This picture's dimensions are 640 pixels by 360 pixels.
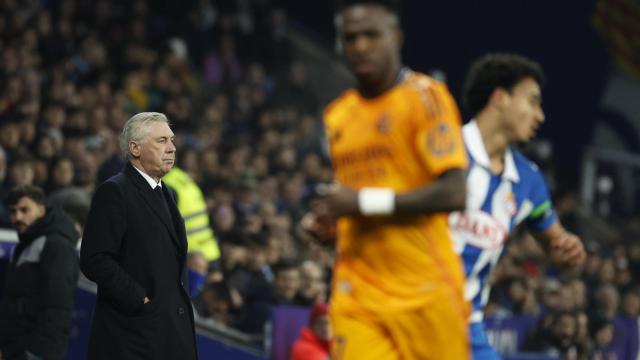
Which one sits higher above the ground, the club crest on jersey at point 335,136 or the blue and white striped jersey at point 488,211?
the club crest on jersey at point 335,136

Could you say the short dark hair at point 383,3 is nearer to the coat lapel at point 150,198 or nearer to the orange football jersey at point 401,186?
the orange football jersey at point 401,186

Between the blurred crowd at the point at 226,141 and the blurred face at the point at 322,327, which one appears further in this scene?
the blurred crowd at the point at 226,141

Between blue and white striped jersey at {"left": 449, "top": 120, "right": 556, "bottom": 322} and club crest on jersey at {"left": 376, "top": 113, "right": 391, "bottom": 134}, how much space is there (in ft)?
2.67

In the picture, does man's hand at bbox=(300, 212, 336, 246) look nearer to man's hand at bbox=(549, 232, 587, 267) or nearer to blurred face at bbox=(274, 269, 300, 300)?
man's hand at bbox=(549, 232, 587, 267)

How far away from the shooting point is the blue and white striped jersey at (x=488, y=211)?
5602 millimetres

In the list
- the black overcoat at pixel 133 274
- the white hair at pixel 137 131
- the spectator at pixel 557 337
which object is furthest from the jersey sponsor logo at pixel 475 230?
the spectator at pixel 557 337

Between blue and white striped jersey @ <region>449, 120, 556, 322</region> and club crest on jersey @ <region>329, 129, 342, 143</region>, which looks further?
blue and white striped jersey @ <region>449, 120, 556, 322</region>

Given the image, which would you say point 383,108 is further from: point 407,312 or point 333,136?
point 407,312

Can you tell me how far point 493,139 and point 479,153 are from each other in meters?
0.09

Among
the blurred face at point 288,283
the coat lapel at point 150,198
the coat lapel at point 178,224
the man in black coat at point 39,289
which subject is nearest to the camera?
the coat lapel at point 150,198

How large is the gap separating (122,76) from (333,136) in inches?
446

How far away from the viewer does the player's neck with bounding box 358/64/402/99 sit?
4875 millimetres

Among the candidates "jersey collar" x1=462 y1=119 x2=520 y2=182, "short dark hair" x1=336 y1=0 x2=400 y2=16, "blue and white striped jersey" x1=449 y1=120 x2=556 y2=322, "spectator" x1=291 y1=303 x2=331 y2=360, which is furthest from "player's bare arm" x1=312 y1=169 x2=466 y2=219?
Result: "spectator" x1=291 y1=303 x2=331 y2=360

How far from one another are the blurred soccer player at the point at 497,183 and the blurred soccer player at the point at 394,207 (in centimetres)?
71
